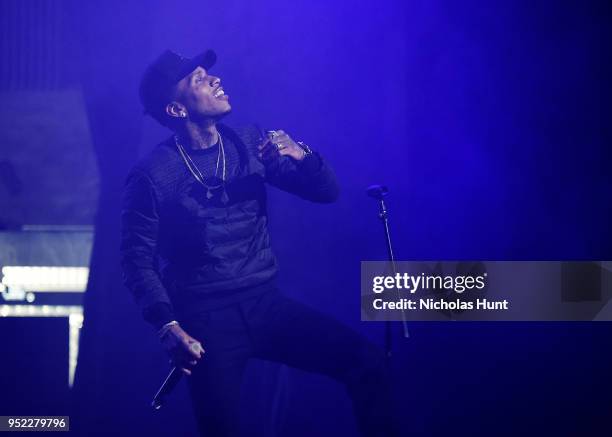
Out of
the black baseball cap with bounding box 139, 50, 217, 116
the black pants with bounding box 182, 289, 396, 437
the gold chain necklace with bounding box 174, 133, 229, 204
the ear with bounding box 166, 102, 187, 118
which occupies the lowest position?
the black pants with bounding box 182, 289, 396, 437

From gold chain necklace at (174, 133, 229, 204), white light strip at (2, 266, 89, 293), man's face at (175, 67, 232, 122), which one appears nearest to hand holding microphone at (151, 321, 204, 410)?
gold chain necklace at (174, 133, 229, 204)

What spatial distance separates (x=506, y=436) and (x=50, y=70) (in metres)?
2.99

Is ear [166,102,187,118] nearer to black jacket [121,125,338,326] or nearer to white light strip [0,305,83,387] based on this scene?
black jacket [121,125,338,326]

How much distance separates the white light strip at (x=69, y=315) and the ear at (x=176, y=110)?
1096 millimetres

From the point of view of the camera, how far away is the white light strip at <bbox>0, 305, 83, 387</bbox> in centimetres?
307

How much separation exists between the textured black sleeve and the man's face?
0.41 metres

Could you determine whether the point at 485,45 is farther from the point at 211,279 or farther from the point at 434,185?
the point at 211,279

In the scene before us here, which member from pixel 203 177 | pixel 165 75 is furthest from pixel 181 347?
pixel 165 75

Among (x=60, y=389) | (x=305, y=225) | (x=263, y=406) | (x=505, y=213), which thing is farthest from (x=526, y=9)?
(x=60, y=389)

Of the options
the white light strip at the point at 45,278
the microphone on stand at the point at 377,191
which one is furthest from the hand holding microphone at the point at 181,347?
the microphone on stand at the point at 377,191

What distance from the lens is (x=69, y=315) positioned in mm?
3098

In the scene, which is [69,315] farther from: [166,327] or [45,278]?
[166,327]

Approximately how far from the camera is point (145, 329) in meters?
3.09

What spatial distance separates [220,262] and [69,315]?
992 mm
